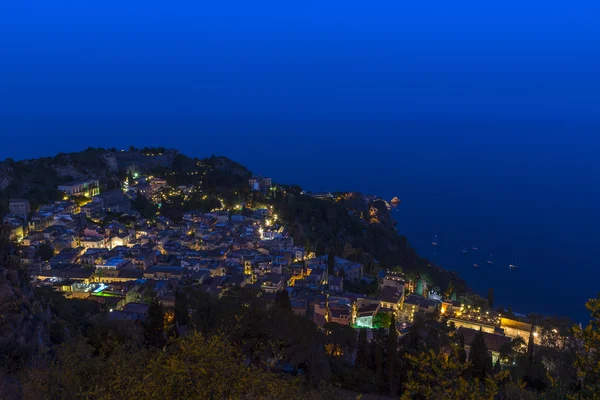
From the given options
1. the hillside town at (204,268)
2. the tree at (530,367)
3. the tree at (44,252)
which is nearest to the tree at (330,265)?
the hillside town at (204,268)

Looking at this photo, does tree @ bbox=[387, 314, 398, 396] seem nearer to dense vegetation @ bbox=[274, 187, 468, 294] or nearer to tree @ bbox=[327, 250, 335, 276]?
tree @ bbox=[327, 250, 335, 276]

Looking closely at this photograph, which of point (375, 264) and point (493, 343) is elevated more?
point (375, 264)

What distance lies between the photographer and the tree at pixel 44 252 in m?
24.5

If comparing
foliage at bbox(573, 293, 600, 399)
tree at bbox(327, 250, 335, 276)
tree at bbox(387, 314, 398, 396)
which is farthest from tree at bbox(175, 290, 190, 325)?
foliage at bbox(573, 293, 600, 399)

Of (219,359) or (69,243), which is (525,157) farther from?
(219,359)

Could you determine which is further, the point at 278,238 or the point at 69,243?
the point at 278,238

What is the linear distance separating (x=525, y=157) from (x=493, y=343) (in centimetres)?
6741

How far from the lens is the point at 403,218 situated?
52312mm

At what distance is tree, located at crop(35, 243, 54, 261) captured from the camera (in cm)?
2455

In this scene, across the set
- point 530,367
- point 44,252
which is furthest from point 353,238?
point 530,367

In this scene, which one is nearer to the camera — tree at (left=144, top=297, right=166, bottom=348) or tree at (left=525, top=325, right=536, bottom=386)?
tree at (left=144, top=297, right=166, bottom=348)

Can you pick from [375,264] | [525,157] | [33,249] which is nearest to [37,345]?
[33,249]

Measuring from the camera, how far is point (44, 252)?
973 inches

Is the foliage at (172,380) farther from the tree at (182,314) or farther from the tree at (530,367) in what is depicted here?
the tree at (530,367)
